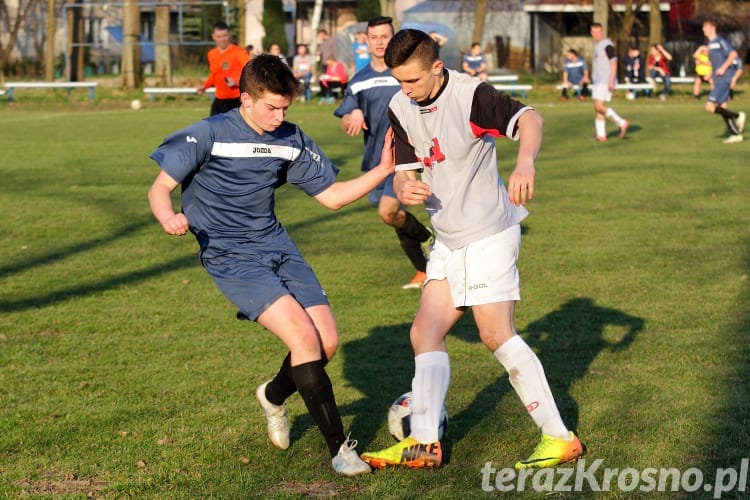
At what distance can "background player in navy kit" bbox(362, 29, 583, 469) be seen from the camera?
4840 millimetres

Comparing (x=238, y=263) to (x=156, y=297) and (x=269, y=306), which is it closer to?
(x=269, y=306)

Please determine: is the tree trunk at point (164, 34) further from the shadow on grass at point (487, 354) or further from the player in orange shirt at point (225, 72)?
the shadow on grass at point (487, 354)

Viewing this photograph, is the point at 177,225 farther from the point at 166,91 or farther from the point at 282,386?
the point at 166,91

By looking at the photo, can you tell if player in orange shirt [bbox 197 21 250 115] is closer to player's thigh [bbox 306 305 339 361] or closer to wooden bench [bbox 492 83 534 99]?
player's thigh [bbox 306 305 339 361]

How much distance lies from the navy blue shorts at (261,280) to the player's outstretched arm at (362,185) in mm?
323

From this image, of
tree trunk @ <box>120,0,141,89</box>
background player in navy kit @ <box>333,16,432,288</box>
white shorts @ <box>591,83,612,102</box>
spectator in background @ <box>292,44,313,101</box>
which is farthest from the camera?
tree trunk @ <box>120,0,141,89</box>

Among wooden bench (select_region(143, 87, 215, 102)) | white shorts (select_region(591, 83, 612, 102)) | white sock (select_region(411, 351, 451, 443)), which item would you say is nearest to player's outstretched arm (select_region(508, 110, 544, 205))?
white sock (select_region(411, 351, 451, 443))

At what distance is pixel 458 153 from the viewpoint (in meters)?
4.91

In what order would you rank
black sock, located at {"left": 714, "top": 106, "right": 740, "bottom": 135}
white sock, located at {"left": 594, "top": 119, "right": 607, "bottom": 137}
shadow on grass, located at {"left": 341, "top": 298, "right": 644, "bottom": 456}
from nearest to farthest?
1. shadow on grass, located at {"left": 341, "top": 298, "right": 644, "bottom": 456}
2. black sock, located at {"left": 714, "top": 106, "right": 740, "bottom": 135}
3. white sock, located at {"left": 594, "top": 119, "right": 607, "bottom": 137}

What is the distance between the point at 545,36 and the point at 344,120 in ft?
144

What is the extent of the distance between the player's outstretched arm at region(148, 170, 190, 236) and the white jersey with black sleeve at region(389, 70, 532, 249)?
3.33ft

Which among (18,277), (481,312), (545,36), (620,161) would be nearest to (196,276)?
(18,277)

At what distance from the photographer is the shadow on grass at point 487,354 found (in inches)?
228

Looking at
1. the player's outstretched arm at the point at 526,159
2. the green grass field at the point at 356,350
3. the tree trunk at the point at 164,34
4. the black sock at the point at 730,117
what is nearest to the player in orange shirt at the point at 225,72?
the green grass field at the point at 356,350
